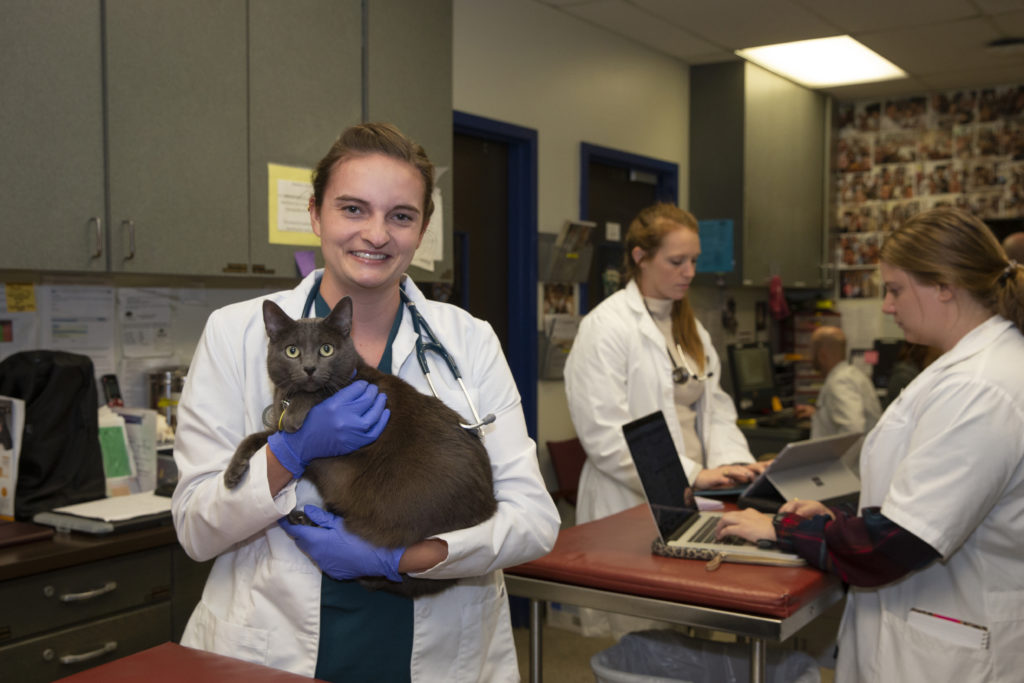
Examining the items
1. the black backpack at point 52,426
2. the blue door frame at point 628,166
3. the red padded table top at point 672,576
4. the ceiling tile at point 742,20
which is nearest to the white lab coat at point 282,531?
the red padded table top at point 672,576

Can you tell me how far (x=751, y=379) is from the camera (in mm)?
5305

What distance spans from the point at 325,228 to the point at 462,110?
2360 millimetres

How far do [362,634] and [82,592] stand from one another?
98 cm

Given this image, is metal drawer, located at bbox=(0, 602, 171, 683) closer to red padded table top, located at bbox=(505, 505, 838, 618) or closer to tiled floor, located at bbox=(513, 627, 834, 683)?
red padded table top, located at bbox=(505, 505, 838, 618)

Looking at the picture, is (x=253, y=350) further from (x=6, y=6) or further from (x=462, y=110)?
(x=462, y=110)

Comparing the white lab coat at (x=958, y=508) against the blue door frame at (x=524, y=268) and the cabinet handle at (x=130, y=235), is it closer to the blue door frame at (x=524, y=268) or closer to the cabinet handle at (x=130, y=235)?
the cabinet handle at (x=130, y=235)

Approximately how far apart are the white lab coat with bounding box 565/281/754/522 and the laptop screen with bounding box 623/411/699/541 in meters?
0.47

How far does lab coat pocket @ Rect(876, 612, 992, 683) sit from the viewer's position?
175 cm

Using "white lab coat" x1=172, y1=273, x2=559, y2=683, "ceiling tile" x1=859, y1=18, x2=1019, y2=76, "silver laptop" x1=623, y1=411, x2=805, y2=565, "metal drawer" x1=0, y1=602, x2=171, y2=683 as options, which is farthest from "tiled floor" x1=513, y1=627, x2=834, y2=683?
"ceiling tile" x1=859, y1=18, x2=1019, y2=76

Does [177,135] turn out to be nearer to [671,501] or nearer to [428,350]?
[428,350]

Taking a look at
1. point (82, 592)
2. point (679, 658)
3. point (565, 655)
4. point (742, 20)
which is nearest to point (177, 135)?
point (82, 592)

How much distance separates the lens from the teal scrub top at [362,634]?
1.41 m

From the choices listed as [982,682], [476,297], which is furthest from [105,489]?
[982,682]

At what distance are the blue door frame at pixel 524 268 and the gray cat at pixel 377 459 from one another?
2667mm
